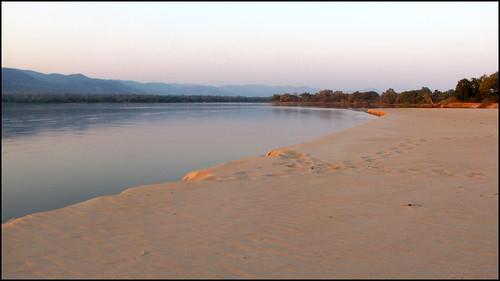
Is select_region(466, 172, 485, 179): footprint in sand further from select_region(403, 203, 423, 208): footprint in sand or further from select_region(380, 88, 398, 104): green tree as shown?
select_region(380, 88, 398, 104): green tree

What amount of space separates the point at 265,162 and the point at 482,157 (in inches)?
215

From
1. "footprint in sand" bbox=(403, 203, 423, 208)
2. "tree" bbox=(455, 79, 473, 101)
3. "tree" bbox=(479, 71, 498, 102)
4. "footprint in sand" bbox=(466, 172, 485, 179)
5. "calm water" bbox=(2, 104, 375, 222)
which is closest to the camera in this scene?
"footprint in sand" bbox=(403, 203, 423, 208)

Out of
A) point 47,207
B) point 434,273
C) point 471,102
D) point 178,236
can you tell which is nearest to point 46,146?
point 47,207

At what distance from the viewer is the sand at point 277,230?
3250 millimetres

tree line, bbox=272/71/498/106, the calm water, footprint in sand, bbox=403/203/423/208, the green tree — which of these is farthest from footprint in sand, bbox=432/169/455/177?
the green tree

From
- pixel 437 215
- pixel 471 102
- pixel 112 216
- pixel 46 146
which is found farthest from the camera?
pixel 471 102

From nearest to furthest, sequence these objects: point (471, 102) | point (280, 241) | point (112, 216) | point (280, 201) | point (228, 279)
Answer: point (228, 279) → point (280, 241) → point (112, 216) → point (280, 201) → point (471, 102)

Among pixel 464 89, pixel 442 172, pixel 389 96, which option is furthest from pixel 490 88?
pixel 442 172

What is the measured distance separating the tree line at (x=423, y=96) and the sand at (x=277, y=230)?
56.8 metres

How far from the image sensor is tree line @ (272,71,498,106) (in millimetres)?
55188

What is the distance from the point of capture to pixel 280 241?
3.90 metres

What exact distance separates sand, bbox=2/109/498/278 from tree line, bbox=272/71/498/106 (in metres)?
56.8

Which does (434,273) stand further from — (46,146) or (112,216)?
(46,146)

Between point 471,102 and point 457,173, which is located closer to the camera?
point 457,173
